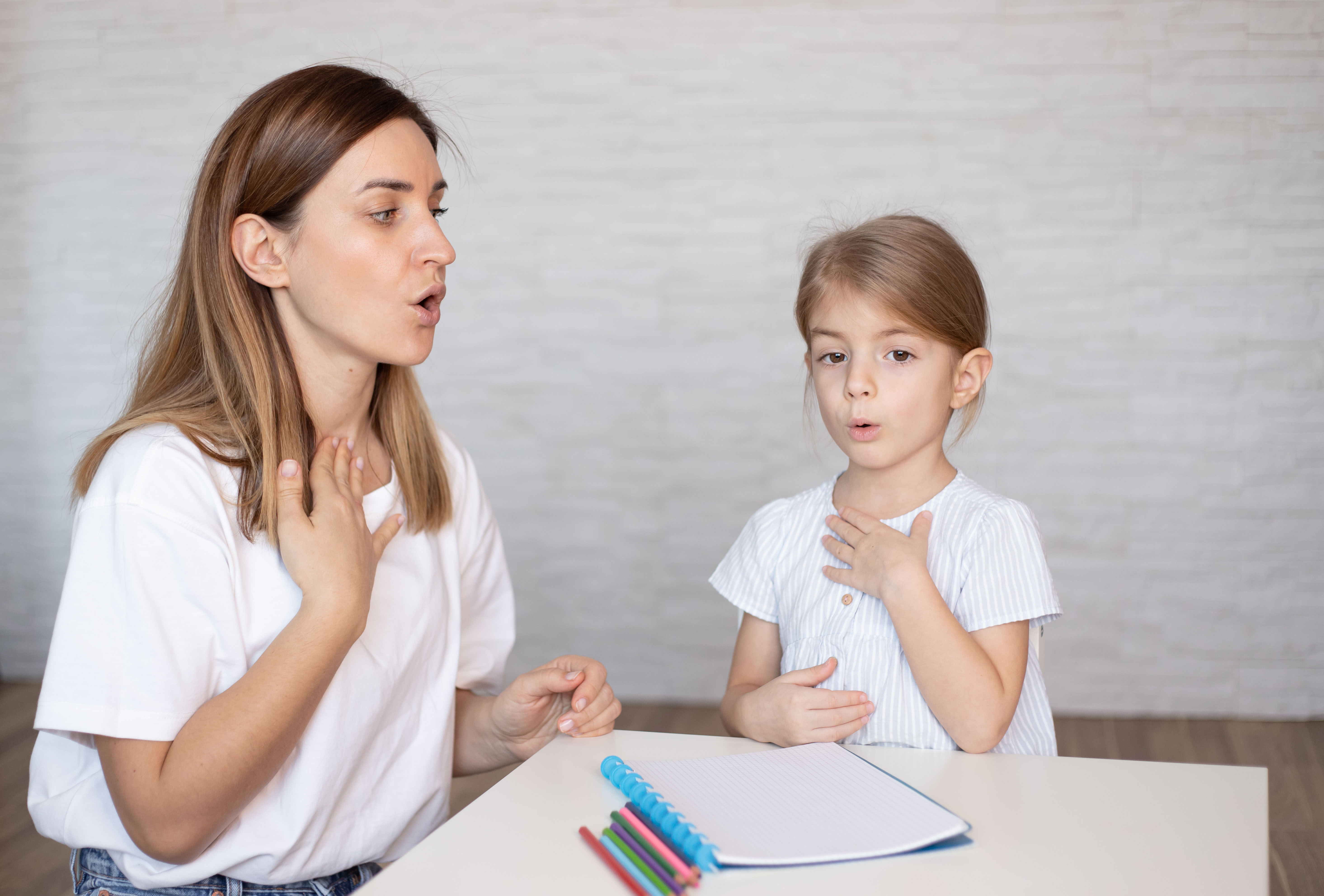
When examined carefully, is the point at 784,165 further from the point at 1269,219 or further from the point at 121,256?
the point at 121,256

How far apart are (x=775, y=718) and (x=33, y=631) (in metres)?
3.10

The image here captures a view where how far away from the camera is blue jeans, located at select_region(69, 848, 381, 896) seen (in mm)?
1044

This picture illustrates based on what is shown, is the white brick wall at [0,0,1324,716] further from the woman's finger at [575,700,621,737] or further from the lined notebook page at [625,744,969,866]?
the lined notebook page at [625,744,969,866]

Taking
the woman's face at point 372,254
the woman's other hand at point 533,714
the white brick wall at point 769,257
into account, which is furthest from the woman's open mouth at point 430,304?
the white brick wall at point 769,257

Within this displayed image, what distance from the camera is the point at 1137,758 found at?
2.68m

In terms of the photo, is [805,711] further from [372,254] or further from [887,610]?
[372,254]

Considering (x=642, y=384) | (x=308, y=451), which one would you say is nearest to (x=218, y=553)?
(x=308, y=451)

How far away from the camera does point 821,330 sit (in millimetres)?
1283

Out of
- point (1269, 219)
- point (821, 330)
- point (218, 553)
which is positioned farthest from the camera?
point (1269, 219)

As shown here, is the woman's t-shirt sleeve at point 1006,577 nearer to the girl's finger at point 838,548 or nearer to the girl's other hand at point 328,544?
the girl's finger at point 838,548

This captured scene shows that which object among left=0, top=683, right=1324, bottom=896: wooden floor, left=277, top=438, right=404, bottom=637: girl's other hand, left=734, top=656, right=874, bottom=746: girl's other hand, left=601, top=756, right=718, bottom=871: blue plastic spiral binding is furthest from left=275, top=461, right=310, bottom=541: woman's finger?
left=0, top=683, right=1324, bottom=896: wooden floor

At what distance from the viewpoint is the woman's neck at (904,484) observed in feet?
4.22

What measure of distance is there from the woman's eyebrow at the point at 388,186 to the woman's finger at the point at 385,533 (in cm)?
34

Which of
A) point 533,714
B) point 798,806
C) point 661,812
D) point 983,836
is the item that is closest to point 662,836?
point 661,812
